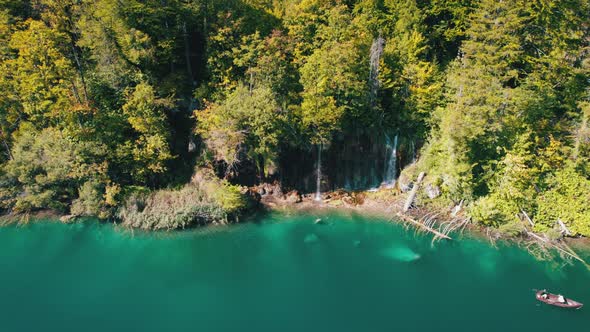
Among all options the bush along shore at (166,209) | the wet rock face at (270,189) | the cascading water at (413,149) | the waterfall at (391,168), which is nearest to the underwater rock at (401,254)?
the waterfall at (391,168)

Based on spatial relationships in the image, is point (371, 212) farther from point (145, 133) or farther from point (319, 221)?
point (145, 133)

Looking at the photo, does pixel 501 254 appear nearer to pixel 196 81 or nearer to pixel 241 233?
pixel 241 233

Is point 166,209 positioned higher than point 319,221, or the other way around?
point 166,209

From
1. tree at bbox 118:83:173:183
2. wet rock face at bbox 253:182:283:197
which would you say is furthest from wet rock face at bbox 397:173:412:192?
tree at bbox 118:83:173:183

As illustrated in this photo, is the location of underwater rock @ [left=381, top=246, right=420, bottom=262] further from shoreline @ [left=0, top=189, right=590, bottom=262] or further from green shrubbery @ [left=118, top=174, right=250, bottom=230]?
green shrubbery @ [left=118, top=174, right=250, bottom=230]

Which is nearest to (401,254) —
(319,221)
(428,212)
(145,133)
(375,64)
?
(428,212)

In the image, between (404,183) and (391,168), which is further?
(391,168)
